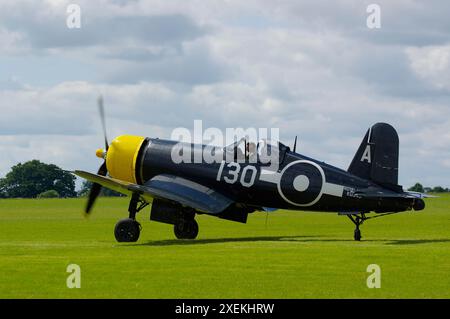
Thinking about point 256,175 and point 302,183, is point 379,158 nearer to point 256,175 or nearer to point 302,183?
point 302,183

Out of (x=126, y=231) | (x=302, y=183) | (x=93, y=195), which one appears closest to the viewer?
(x=302, y=183)

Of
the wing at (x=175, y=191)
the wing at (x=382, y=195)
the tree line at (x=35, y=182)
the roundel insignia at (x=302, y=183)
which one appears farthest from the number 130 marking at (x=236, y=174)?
Result: the tree line at (x=35, y=182)

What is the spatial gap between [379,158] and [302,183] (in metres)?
1.88

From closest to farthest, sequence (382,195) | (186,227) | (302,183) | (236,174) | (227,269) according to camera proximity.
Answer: (227,269) < (382,195) < (302,183) < (236,174) < (186,227)

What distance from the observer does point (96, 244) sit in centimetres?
2136

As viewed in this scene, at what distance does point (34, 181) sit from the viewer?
13412cm

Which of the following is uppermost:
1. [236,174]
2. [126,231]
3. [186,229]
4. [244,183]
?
[236,174]

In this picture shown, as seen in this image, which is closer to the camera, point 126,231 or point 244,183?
point 126,231

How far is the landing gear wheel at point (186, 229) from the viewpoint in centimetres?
2306

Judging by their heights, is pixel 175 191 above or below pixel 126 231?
above

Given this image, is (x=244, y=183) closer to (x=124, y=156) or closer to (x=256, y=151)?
(x=256, y=151)

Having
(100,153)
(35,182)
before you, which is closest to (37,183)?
(35,182)

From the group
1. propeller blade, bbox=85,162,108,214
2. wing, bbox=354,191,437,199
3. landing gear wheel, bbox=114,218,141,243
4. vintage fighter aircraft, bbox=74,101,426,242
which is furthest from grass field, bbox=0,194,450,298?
propeller blade, bbox=85,162,108,214
